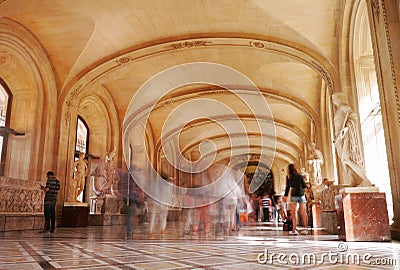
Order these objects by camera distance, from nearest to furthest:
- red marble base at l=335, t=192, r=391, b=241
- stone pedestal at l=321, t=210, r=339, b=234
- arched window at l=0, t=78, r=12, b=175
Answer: red marble base at l=335, t=192, r=391, b=241
stone pedestal at l=321, t=210, r=339, b=234
arched window at l=0, t=78, r=12, b=175

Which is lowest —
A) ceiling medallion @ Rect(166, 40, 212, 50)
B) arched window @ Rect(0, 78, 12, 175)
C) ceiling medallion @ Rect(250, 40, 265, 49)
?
arched window @ Rect(0, 78, 12, 175)

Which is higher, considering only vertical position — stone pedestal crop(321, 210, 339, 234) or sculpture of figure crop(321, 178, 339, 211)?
sculpture of figure crop(321, 178, 339, 211)

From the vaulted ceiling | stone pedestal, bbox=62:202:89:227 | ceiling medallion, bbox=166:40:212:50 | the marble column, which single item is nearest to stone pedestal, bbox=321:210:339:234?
the marble column

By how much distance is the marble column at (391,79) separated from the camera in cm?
456

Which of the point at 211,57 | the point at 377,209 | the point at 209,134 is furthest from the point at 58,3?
the point at 209,134

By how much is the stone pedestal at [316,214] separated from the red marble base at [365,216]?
210 inches

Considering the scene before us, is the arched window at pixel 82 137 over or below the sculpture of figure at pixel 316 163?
over

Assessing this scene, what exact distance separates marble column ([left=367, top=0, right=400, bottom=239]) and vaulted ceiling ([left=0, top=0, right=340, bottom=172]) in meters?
2.88

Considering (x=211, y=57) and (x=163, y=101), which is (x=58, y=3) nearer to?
(x=211, y=57)

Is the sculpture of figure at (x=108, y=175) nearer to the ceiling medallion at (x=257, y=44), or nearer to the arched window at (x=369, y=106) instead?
the ceiling medallion at (x=257, y=44)

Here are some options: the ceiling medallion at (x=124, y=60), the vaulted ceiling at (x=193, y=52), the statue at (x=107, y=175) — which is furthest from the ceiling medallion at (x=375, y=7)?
the statue at (x=107, y=175)

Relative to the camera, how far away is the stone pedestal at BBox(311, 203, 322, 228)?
9688 mm

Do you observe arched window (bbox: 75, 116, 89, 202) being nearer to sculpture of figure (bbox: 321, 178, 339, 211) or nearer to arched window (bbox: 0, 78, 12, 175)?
arched window (bbox: 0, 78, 12, 175)

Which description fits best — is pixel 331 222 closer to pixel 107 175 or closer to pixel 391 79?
pixel 391 79
